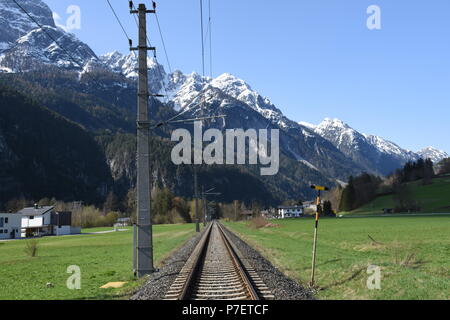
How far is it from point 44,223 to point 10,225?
9579 millimetres

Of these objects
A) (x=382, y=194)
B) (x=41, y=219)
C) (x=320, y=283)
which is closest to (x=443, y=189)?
(x=382, y=194)

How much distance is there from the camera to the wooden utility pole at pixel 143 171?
21.3m

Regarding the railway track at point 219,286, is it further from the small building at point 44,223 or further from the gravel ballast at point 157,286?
the small building at point 44,223

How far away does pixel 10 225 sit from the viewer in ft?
362

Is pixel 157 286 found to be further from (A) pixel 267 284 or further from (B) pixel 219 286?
(A) pixel 267 284

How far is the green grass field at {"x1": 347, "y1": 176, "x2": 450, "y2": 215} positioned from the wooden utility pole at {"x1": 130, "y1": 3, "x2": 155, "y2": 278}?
131m

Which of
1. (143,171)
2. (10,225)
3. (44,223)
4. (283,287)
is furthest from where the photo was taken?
(44,223)

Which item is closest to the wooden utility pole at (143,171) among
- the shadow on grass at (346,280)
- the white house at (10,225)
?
the shadow on grass at (346,280)

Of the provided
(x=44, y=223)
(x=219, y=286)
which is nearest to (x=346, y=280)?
(x=219, y=286)

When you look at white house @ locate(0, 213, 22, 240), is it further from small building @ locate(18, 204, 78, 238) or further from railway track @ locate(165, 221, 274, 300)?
railway track @ locate(165, 221, 274, 300)

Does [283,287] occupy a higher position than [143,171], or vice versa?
[143,171]

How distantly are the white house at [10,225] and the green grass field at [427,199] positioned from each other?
419 ft
